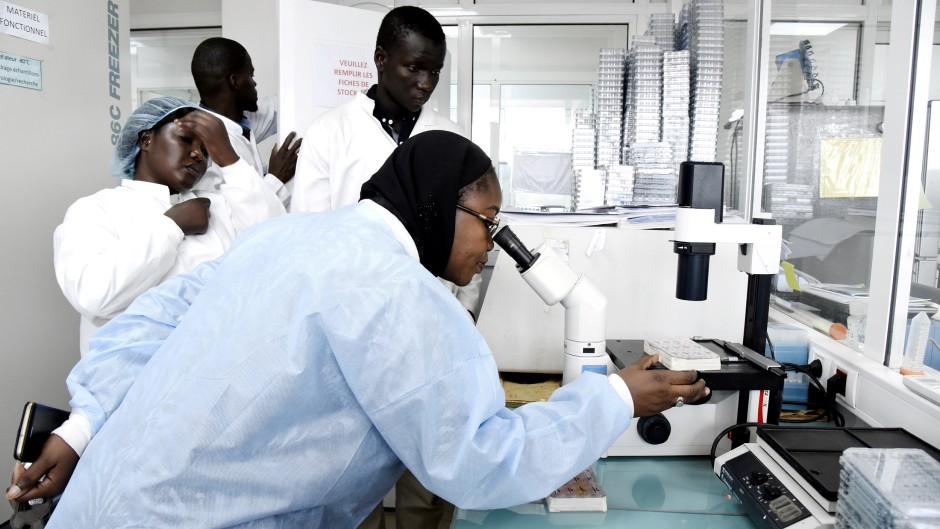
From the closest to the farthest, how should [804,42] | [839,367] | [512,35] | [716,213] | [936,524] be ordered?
1. [936,524]
2. [716,213]
3. [839,367]
4. [804,42]
5. [512,35]

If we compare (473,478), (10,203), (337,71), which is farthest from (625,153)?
(10,203)

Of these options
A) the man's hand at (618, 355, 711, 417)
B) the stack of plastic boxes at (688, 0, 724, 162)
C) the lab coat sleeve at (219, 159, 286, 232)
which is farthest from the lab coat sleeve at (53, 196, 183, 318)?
the stack of plastic boxes at (688, 0, 724, 162)

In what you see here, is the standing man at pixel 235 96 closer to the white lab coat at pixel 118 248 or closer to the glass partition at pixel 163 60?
the white lab coat at pixel 118 248

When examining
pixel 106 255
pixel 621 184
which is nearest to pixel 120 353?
pixel 106 255

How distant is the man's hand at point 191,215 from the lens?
1492mm

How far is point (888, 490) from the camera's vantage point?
673 millimetres

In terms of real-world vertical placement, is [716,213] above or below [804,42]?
below

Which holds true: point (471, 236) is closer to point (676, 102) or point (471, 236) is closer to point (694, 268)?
point (694, 268)

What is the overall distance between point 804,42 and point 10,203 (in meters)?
2.56

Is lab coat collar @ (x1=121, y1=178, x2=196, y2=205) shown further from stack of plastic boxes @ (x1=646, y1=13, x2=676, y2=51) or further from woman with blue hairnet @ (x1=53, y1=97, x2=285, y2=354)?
stack of plastic boxes @ (x1=646, y1=13, x2=676, y2=51)

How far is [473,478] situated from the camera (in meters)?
0.75

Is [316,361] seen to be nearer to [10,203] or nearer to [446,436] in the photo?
[446,436]

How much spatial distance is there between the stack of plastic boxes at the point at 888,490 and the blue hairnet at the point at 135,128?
64.4 inches

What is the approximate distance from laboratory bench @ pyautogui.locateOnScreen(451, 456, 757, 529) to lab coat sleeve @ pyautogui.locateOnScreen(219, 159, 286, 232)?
1.15 meters
